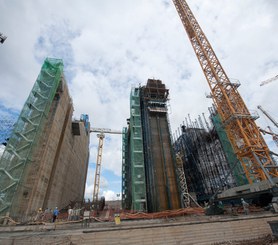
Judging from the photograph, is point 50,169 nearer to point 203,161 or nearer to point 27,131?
point 27,131

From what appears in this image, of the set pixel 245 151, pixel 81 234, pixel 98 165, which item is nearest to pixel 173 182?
pixel 245 151

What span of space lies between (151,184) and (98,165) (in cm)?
3884

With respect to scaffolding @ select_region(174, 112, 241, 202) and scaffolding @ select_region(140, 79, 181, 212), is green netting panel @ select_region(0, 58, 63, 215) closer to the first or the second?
scaffolding @ select_region(140, 79, 181, 212)

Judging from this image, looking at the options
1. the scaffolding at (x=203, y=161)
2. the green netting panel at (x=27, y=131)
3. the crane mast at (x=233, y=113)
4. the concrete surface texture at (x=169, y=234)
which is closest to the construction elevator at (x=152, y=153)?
the crane mast at (x=233, y=113)

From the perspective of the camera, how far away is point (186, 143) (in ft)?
141

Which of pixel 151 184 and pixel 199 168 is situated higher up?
pixel 199 168

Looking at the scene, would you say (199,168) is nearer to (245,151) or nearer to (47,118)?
(245,151)

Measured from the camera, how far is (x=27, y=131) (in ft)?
64.8

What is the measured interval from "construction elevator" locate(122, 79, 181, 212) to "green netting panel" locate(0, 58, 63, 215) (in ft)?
41.5

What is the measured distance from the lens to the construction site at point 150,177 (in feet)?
28.1

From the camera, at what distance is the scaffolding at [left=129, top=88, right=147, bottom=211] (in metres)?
20.5

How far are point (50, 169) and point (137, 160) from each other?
1216 centimetres

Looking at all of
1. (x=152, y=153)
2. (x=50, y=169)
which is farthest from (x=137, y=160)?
(x=50, y=169)

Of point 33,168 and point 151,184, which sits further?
point 151,184
